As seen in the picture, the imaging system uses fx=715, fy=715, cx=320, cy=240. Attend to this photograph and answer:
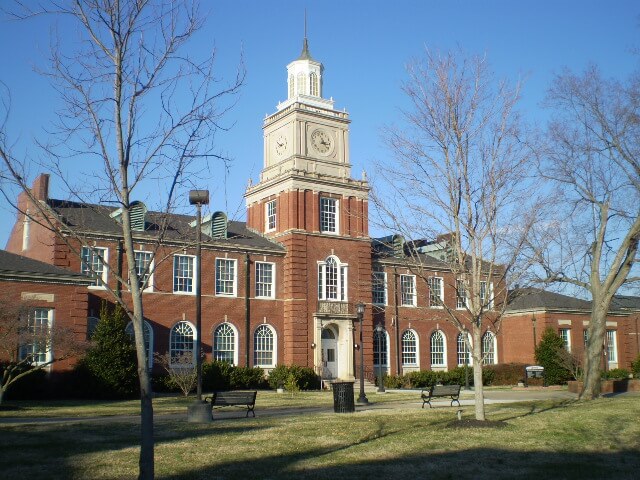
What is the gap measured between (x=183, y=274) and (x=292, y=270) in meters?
6.55

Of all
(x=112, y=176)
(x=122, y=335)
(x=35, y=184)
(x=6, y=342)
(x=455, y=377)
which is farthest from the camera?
(x=455, y=377)

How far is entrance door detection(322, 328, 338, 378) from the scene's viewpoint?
43.7 meters

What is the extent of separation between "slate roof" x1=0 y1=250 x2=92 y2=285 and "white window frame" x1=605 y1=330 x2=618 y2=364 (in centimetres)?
4082

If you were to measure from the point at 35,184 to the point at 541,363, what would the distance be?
32435 mm

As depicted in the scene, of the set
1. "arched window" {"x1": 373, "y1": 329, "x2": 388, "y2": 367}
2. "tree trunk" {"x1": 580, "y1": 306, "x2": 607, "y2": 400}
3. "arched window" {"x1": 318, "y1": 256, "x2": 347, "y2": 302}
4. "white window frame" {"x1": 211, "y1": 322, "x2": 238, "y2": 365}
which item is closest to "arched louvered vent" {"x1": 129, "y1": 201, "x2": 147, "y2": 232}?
"white window frame" {"x1": 211, "y1": 322, "x2": 238, "y2": 365}

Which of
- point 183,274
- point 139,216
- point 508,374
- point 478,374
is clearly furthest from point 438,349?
point 478,374

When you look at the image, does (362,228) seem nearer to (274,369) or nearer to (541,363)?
(274,369)

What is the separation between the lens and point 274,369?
4006 centimetres

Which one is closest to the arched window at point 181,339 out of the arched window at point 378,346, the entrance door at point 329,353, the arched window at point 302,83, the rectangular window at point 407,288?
the entrance door at point 329,353

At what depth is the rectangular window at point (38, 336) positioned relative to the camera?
26.1 metres

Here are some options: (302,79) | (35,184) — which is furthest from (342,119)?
(35,184)

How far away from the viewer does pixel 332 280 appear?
44.1 m

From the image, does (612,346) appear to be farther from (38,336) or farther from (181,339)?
(38,336)

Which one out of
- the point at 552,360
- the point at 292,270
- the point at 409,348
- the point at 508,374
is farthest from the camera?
the point at 409,348
